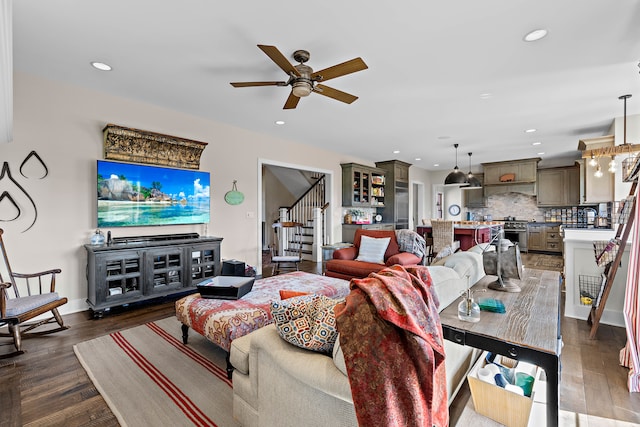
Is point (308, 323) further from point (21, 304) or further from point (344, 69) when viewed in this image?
point (21, 304)

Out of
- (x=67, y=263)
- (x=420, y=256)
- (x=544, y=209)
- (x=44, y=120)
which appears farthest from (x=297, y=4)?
(x=544, y=209)

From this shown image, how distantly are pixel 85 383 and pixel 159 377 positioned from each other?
50 cm

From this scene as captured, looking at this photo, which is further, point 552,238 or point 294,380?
point 552,238

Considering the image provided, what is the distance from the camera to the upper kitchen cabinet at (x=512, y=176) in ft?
25.8

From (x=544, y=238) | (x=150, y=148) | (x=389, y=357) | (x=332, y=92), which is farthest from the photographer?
(x=544, y=238)

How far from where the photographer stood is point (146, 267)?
3531 mm

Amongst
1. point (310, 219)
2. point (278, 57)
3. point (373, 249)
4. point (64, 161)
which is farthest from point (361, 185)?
point (64, 161)

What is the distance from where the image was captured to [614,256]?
105 inches

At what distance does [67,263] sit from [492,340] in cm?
427

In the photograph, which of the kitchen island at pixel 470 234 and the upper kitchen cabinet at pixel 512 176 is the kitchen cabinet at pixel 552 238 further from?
the kitchen island at pixel 470 234

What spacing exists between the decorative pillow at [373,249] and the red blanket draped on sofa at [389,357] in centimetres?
309

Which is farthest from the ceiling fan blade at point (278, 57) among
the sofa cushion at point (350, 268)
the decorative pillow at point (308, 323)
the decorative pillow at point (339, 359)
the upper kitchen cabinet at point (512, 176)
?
the upper kitchen cabinet at point (512, 176)

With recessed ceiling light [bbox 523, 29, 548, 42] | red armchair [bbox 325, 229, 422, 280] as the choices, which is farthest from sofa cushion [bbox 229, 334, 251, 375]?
recessed ceiling light [bbox 523, 29, 548, 42]

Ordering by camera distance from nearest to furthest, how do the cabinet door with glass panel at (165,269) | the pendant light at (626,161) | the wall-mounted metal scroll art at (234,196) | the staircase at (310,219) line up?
the pendant light at (626,161) < the cabinet door with glass panel at (165,269) < the wall-mounted metal scroll art at (234,196) < the staircase at (310,219)
